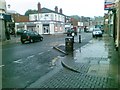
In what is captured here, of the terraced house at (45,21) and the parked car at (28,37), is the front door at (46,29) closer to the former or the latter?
the terraced house at (45,21)

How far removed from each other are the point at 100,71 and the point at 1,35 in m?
31.8

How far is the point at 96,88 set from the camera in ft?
28.7

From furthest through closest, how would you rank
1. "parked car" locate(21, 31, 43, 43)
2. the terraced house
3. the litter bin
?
the terraced house, "parked car" locate(21, 31, 43, 43), the litter bin

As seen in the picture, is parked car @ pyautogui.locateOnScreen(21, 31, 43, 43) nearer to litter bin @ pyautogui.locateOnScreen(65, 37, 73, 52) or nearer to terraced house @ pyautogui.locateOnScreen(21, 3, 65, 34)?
litter bin @ pyautogui.locateOnScreen(65, 37, 73, 52)

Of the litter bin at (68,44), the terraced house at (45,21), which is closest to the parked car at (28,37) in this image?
the litter bin at (68,44)

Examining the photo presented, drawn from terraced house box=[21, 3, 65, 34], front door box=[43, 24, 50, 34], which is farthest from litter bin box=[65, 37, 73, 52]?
front door box=[43, 24, 50, 34]

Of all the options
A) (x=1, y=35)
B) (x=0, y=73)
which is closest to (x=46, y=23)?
(x=1, y=35)

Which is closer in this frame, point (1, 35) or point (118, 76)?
point (118, 76)

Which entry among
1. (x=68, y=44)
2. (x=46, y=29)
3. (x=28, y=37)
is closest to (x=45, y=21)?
(x=46, y=29)

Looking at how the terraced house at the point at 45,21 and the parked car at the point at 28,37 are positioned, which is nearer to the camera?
the parked car at the point at 28,37

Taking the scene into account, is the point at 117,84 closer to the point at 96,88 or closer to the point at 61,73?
the point at 96,88

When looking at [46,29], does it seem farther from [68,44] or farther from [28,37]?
[68,44]

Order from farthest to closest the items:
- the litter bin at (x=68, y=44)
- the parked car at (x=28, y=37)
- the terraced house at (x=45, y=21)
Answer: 1. the terraced house at (x=45, y=21)
2. the parked car at (x=28, y=37)
3. the litter bin at (x=68, y=44)

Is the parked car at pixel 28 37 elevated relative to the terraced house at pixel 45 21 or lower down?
lower down
